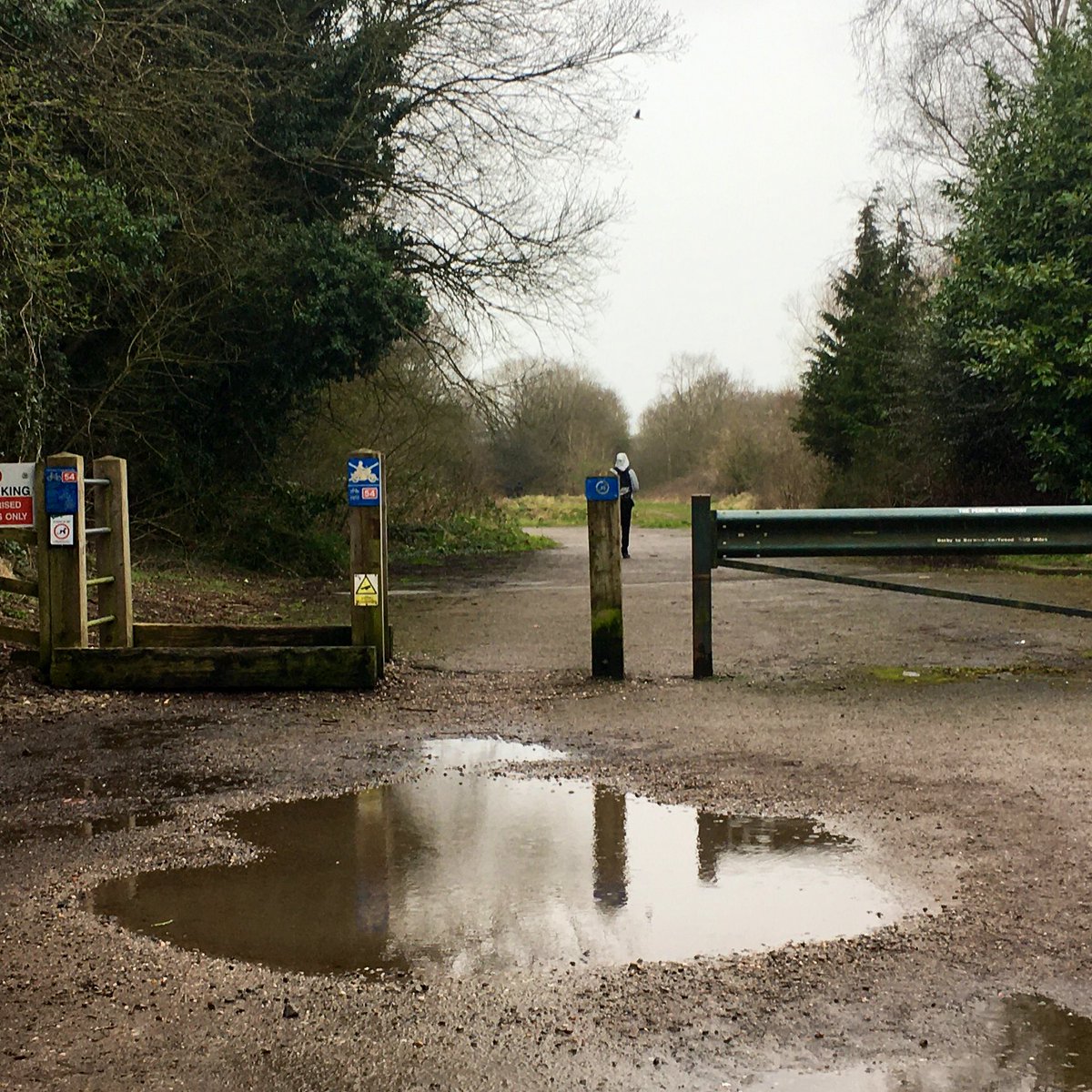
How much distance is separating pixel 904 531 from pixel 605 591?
87.5 inches

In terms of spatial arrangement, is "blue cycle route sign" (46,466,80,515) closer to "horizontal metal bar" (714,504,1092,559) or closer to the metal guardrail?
the metal guardrail

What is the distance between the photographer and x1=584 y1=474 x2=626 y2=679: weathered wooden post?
8.89m

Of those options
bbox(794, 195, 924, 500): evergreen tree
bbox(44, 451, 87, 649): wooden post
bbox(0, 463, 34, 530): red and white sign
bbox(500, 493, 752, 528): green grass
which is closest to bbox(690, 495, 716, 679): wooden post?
bbox(44, 451, 87, 649): wooden post

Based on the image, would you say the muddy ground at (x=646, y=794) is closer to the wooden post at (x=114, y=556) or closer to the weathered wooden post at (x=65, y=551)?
the weathered wooden post at (x=65, y=551)

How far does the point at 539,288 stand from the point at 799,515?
14100 millimetres

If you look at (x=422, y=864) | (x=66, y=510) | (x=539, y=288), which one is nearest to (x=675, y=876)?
(x=422, y=864)

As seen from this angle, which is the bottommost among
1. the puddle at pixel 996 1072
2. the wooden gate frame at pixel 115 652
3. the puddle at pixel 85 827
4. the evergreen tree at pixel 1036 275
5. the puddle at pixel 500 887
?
the puddle at pixel 996 1072

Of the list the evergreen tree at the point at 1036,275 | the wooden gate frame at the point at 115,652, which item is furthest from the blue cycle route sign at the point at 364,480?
the evergreen tree at the point at 1036,275

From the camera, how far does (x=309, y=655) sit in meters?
8.57

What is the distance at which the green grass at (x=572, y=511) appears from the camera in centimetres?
4084

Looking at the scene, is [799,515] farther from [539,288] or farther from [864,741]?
[539,288]

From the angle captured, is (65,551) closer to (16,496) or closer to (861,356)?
(16,496)

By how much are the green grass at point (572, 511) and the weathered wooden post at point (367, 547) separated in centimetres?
2876

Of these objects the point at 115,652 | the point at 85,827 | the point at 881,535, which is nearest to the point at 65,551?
the point at 115,652
